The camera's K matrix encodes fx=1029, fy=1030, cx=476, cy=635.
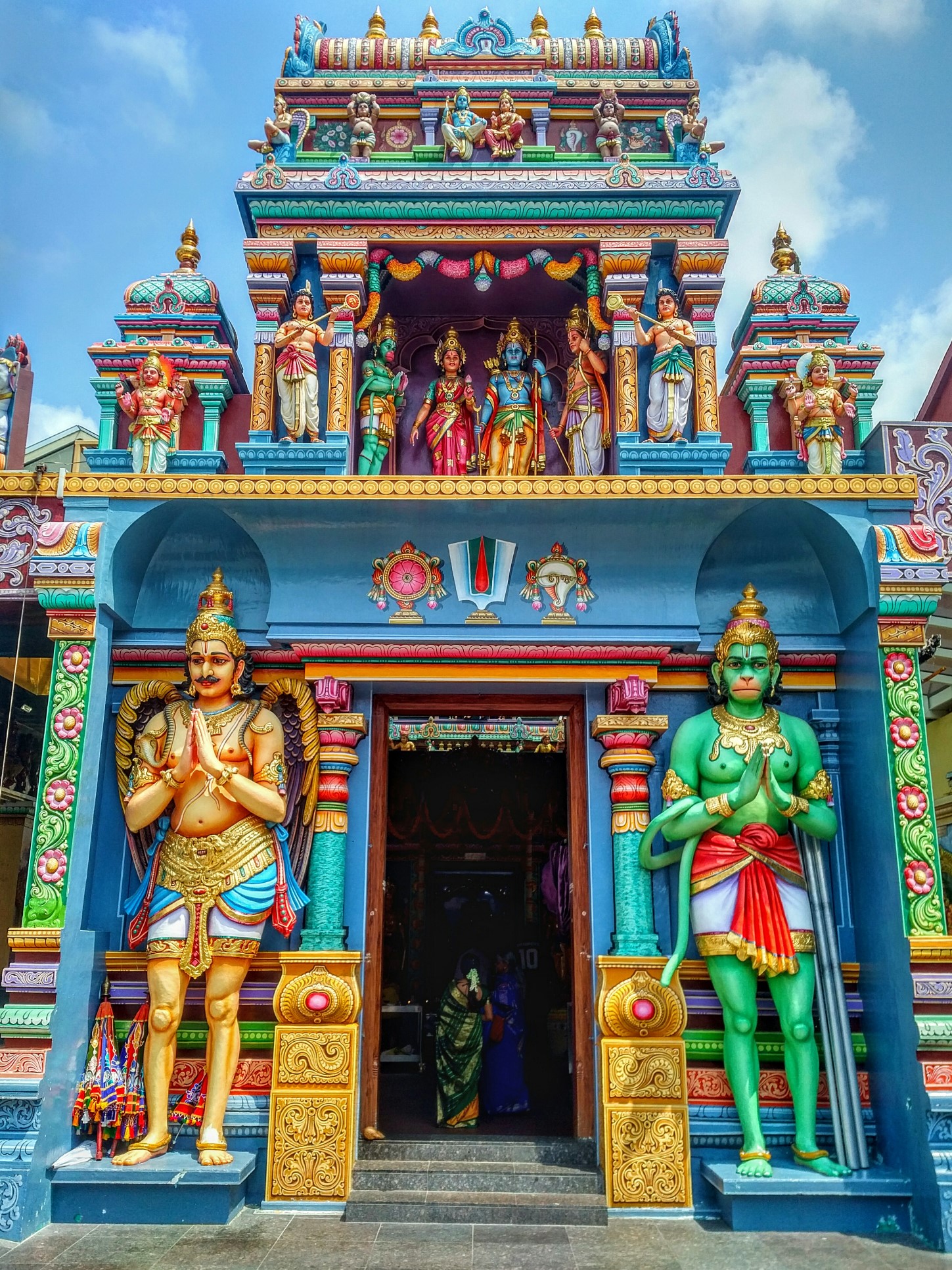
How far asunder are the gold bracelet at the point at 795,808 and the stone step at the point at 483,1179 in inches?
100

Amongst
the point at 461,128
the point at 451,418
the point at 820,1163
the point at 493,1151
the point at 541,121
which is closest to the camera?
the point at 820,1163

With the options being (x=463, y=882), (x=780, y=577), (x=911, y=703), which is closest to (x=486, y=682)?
(x=780, y=577)

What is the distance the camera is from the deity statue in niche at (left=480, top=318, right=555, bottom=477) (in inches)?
334

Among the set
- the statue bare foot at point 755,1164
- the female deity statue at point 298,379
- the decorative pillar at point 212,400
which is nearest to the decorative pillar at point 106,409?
the decorative pillar at point 212,400

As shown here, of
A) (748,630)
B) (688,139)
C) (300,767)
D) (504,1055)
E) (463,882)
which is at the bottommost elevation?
(504,1055)

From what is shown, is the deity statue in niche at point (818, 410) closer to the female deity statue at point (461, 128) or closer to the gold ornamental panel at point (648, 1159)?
the female deity statue at point (461, 128)

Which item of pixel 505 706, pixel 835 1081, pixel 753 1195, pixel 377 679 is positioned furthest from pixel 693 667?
pixel 753 1195

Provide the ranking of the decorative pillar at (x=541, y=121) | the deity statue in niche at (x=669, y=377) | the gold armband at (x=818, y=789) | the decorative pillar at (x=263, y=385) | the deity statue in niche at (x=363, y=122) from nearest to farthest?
the gold armband at (x=818, y=789) < the deity statue in niche at (x=669, y=377) < the decorative pillar at (x=263, y=385) < the deity statue in niche at (x=363, y=122) < the decorative pillar at (x=541, y=121)

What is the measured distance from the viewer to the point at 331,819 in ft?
23.2

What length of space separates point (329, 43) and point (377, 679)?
6.50 m

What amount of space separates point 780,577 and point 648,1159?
13.3ft

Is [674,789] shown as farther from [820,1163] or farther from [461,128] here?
[461,128]

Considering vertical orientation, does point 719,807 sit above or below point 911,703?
below

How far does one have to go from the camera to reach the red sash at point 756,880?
21.3 ft
